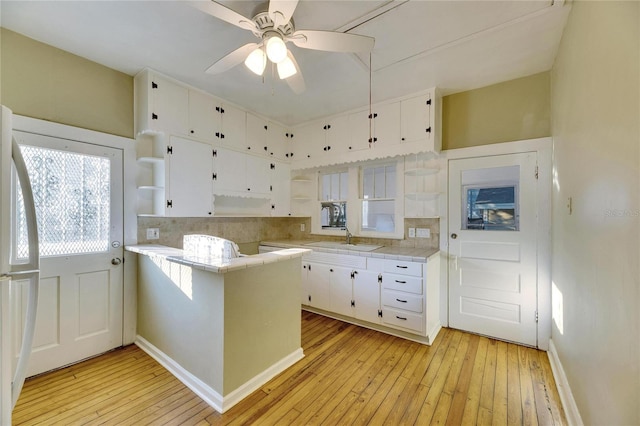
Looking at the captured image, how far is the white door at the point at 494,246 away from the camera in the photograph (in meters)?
2.53

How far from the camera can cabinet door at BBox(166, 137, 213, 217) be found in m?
2.61

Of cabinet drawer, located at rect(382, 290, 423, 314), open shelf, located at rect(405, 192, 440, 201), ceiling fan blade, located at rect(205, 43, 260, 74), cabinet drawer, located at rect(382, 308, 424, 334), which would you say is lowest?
cabinet drawer, located at rect(382, 308, 424, 334)

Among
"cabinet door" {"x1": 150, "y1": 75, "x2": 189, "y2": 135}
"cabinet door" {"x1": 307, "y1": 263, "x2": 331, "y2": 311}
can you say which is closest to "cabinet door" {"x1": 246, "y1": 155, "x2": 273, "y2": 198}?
"cabinet door" {"x1": 150, "y1": 75, "x2": 189, "y2": 135}

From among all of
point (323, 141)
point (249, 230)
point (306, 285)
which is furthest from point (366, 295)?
point (323, 141)

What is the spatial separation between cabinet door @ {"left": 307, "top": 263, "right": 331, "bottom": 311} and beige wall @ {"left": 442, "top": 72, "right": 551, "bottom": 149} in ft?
6.94

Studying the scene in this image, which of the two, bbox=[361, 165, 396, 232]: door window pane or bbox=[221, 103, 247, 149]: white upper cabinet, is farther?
bbox=[361, 165, 396, 232]: door window pane

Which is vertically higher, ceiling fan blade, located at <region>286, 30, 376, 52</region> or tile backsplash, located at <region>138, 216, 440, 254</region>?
ceiling fan blade, located at <region>286, 30, 376, 52</region>

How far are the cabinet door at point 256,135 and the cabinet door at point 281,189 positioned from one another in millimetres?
337

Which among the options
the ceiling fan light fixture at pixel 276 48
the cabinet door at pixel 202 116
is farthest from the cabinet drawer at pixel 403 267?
the cabinet door at pixel 202 116

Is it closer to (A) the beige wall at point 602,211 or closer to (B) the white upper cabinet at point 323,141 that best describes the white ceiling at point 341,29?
(A) the beige wall at point 602,211

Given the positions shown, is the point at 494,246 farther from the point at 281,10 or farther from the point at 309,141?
the point at 281,10

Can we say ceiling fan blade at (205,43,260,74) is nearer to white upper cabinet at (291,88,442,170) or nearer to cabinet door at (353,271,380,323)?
white upper cabinet at (291,88,442,170)

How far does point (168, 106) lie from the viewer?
8.48ft

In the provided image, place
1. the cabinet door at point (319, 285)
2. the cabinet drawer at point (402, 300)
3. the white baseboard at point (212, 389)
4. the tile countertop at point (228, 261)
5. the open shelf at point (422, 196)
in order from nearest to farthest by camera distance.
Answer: the tile countertop at point (228, 261), the white baseboard at point (212, 389), the cabinet drawer at point (402, 300), the open shelf at point (422, 196), the cabinet door at point (319, 285)
